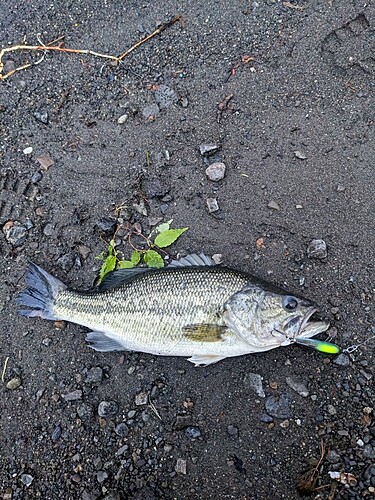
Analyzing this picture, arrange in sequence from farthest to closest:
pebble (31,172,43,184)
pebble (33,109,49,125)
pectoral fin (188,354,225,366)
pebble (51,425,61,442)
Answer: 1. pebble (33,109,49,125)
2. pebble (31,172,43,184)
3. pebble (51,425,61,442)
4. pectoral fin (188,354,225,366)

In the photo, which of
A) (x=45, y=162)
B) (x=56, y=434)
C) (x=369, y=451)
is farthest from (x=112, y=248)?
(x=369, y=451)

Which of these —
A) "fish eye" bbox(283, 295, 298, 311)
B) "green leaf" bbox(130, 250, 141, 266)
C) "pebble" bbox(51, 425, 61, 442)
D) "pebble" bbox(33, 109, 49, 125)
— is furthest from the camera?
"pebble" bbox(33, 109, 49, 125)

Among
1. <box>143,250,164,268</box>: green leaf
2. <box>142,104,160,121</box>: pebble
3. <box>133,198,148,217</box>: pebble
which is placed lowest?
<box>143,250,164,268</box>: green leaf

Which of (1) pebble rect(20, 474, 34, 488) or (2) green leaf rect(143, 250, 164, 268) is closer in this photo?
(1) pebble rect(20, 474, 34, 488)

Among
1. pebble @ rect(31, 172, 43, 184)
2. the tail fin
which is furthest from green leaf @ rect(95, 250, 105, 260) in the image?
pebble @ rect(31, 172, 43, 184)

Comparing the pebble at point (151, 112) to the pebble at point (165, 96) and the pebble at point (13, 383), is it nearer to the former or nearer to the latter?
the pebble at point (165, 96)

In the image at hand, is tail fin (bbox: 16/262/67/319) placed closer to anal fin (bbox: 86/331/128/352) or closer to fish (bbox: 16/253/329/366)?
fish (bbox: 16/253/329/366)
